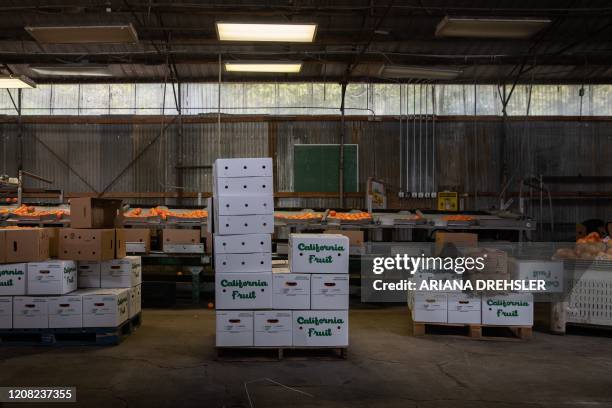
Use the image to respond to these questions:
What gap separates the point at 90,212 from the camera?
7055mm

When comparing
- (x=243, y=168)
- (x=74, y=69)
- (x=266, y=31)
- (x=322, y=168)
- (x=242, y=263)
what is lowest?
(x=242, y=263)

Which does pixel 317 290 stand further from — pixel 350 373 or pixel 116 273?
pixel 116 273

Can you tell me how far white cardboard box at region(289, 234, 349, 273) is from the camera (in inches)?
251

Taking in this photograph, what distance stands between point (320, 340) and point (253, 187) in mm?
2022

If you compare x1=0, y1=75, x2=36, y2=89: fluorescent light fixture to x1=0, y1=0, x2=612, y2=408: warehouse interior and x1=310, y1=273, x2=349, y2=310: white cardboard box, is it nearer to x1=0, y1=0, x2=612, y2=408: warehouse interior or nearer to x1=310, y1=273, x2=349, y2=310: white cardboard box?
x1=0, y1=0, x2=612, y2=408: warehouse interior

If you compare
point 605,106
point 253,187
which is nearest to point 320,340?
point 253,187

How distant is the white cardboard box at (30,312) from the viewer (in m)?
6.78

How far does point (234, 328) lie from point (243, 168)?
193 cm

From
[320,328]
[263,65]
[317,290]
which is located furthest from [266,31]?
[320,328]

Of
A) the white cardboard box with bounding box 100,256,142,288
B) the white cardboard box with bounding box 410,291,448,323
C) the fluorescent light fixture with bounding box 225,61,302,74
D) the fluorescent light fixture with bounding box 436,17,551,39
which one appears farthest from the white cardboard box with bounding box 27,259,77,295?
the fluorescent light fixture with bounding box 436,17,551,39

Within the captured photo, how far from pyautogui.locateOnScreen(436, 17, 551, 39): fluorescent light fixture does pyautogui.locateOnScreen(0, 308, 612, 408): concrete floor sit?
4.73 m

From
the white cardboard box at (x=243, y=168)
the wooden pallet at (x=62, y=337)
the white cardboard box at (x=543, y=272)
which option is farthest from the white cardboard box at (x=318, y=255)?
the white cardboard box at (x=543, y=272)

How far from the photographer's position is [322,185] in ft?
44.8

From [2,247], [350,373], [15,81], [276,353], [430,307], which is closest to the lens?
[350,373]
